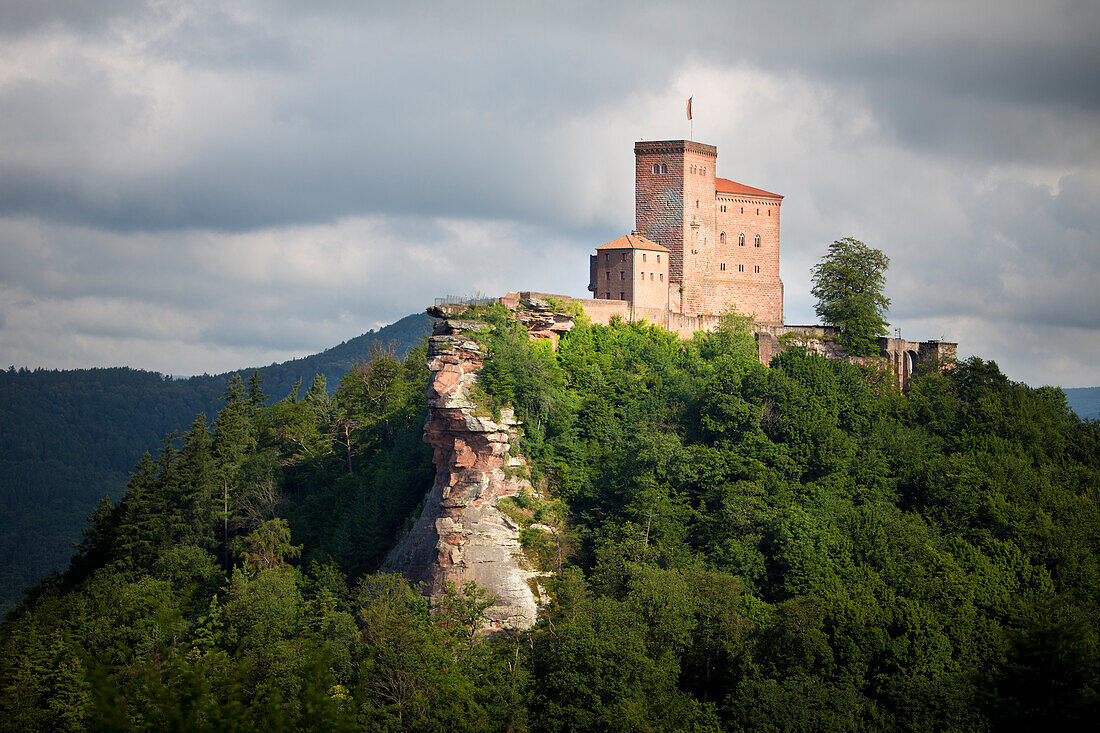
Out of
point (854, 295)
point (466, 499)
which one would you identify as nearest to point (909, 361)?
point (854, 295)

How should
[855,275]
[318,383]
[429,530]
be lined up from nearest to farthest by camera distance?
[429,530]
[855,275]
[318,383]

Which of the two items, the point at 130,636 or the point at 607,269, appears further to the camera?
the point at 607,269

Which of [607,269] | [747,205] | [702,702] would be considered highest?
[747,205]

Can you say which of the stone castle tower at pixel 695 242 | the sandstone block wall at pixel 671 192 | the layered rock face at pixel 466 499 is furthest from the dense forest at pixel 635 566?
the sandstone block wall at pixel 671 192

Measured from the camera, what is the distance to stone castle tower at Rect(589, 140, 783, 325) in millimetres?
67375

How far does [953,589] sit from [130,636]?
126ft

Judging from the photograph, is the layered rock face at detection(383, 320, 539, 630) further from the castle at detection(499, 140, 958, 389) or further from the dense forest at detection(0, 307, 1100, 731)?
the castle at detection(499, 140, 958, 389)

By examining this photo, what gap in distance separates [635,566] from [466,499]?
A: 8.94m

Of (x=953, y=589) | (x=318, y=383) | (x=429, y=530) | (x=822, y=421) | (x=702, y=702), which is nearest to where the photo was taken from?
(x=702, y=702)

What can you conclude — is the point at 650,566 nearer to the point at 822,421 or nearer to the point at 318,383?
the point at 822,421

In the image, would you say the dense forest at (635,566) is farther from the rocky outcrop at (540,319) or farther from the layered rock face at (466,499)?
the layered rock face at (466,499)

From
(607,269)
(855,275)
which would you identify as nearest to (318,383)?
(607,269)

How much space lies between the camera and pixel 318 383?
81.9m

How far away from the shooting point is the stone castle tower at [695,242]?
2653 inches
